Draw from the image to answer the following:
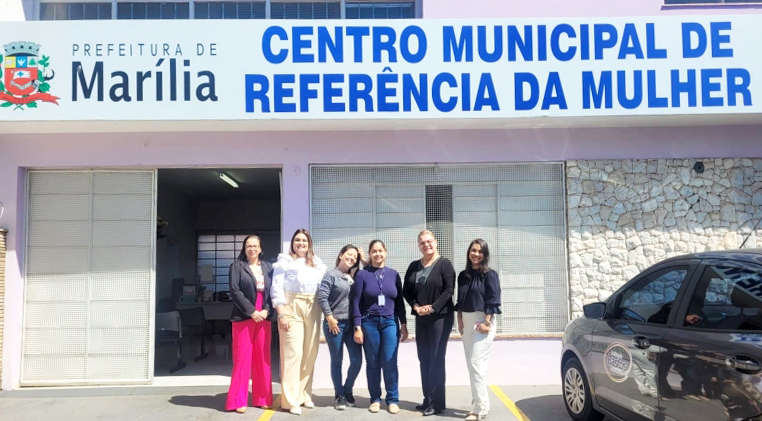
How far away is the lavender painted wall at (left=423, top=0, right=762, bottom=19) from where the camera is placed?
8469mm

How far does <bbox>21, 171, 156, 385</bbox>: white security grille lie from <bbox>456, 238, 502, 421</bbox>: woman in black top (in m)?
4.22

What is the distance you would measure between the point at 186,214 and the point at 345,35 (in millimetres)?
9365

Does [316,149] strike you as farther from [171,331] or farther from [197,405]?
[171,331]

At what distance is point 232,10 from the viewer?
9.52 metres

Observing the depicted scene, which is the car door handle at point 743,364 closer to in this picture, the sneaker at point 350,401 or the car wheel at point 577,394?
the car wheel at point 577,394

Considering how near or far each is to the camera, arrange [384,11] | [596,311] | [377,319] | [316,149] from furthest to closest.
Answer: [384,11] → [316,149] → [377,319] → [596,311]

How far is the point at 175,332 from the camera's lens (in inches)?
384

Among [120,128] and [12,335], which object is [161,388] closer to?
[12,335]

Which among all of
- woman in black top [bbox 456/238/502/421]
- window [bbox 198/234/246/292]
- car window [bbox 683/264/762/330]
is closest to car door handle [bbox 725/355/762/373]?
car window [bbox 683/264/762/330]

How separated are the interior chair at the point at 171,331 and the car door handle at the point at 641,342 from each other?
6860 mm

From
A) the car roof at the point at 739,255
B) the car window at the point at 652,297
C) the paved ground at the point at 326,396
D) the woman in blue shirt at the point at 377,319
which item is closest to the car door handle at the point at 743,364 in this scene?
the car roof at the point at 739,255

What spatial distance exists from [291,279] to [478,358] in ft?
6.76

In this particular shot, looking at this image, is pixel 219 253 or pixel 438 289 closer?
pixel 438 289

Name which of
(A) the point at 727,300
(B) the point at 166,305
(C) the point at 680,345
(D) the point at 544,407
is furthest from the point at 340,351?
(B) the point at 166,305
